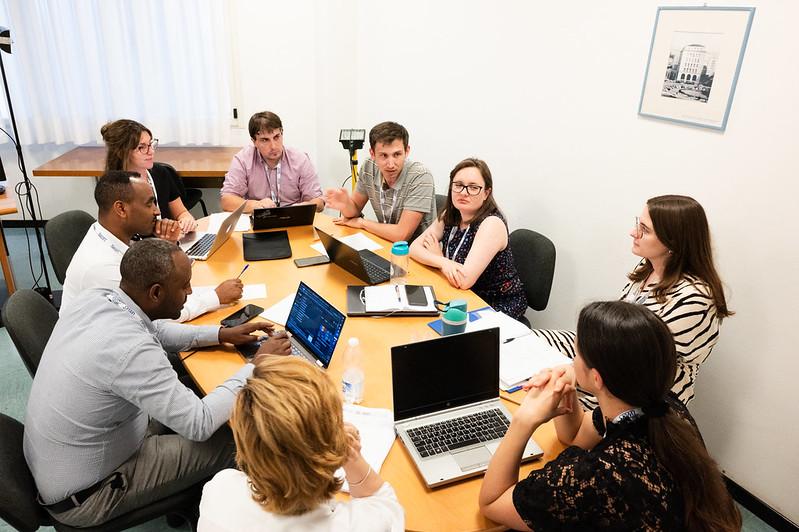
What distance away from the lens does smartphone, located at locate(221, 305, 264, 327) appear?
82.4 inches

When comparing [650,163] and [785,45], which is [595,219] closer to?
[650,163]

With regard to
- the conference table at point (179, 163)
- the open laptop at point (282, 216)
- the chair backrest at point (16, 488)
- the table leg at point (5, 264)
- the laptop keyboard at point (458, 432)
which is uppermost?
the conference table at point (179, 163)

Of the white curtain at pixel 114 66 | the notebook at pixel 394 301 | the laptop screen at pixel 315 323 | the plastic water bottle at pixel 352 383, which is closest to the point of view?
the plastic water bottle at pixel 352 383

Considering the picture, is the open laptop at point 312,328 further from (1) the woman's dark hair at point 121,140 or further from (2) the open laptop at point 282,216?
(1) the woman's dark hair at point 121,140

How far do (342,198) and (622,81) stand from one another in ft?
5.54

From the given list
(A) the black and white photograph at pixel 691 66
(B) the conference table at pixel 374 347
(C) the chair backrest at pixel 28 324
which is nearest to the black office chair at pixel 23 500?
(C) the chair backrest at pixel 28 324

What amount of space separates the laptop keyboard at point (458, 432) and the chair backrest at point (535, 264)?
4.05ft

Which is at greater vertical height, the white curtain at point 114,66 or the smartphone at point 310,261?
the white curtain at point 114,66

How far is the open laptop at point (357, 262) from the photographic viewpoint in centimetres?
241

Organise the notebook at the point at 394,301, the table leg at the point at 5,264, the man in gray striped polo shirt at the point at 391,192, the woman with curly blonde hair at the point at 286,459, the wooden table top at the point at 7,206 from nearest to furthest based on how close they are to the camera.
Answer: the woman with curly blonde hair at the point at 286,459 → the notebook at the point at 394,301 → the man in gray striped polo shirt at the point at 391,192 → the wooden table top at the point at 7,206 → the table leg at the point at 5,264

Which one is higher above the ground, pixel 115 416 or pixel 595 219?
pixel 595 219

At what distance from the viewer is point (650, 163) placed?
256cm

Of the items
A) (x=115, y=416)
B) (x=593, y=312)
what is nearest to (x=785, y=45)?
(x=593, y=312)

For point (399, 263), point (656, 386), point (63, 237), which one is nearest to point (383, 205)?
point (399, 263)
